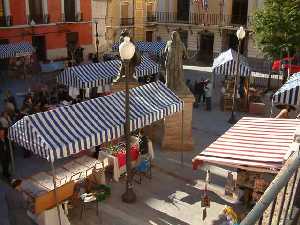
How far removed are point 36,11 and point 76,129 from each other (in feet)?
64.2

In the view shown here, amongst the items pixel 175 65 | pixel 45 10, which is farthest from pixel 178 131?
pixel 45 10

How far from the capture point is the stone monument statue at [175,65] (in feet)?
40.1

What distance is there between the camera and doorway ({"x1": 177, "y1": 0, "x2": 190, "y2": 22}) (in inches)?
1178

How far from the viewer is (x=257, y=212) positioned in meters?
2.16

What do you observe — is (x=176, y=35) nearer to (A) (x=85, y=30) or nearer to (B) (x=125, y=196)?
(B) (x=125, y=196)

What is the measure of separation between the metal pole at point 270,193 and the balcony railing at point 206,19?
26176mm

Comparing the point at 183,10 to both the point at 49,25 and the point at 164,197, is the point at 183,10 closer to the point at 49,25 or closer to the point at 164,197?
the point at 49,25

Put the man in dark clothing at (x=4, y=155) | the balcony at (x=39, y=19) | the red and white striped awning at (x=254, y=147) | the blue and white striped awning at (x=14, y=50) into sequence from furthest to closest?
the balcony at (x=39, y=19)
the blue and white striped awning at (x=14, y=50)
the man in dark clothing at (x=4, y=155)
the red and white striped awning at (x=254, y=147)

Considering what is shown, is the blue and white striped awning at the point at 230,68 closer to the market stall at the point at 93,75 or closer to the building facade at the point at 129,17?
the market stall at the point at 93,75

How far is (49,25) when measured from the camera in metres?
27.0

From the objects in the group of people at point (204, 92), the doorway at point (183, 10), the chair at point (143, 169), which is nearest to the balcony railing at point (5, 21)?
the doorway at point (183, 10)

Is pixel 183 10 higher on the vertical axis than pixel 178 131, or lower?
higher

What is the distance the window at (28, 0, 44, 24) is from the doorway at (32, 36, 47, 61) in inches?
44.3

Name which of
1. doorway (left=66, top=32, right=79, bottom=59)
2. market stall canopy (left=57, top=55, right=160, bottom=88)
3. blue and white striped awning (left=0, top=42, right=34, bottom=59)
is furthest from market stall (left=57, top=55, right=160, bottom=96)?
doorway (left=66, top=32, right=79, bottom=59)
